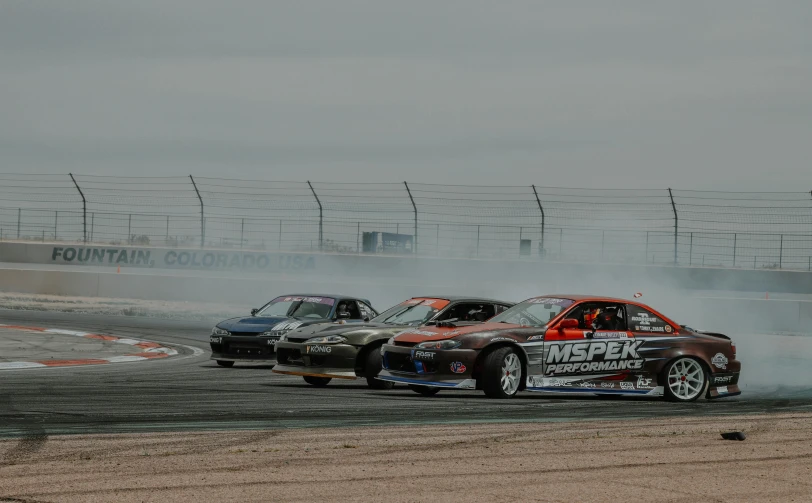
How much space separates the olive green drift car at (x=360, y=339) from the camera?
12742mm

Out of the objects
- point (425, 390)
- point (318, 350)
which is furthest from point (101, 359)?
point (425, 390)

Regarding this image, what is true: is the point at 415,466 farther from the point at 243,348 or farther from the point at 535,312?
the point at 243,348

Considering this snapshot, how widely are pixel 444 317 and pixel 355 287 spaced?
14250mm

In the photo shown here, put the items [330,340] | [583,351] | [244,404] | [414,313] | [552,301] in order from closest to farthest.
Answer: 1. [244,404]
2. [583,351]
3. [552,301]
4. [330,340]
5. [414,313]

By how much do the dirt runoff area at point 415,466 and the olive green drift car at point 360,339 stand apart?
12.9ft

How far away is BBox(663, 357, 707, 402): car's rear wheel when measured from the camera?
1216 cm

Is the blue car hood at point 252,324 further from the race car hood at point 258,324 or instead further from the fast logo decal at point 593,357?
the fast logo decal at point 593,357

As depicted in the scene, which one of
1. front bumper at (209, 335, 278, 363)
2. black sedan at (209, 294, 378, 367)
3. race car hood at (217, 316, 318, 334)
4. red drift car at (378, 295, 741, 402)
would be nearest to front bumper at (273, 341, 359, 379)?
red drift car at (378, 295, 741, 402)

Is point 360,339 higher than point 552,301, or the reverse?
point 552,301

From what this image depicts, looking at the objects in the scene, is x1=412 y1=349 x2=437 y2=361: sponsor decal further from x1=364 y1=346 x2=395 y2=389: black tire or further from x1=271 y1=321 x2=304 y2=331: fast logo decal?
x1=271 y1=321 x2=304 y2=331: fast logo decal

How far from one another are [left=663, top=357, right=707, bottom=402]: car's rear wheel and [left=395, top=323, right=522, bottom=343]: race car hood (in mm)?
1789

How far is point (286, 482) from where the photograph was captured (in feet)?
20.5

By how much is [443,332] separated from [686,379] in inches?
109

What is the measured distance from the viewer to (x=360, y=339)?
12.8 meters
